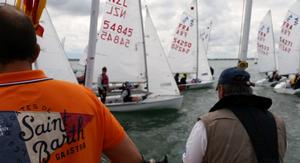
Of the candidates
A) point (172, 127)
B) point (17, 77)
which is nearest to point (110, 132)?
point (17, 77)

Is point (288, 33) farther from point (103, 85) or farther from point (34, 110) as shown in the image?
point (34, 110)

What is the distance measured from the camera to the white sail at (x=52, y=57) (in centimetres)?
712

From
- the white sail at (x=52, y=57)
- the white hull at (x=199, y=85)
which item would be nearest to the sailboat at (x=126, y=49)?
the white sail at (x=52, y=57)

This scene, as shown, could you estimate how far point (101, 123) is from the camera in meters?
1.40

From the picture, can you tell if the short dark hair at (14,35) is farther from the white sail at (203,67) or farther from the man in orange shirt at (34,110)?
the white sail at (203,67)

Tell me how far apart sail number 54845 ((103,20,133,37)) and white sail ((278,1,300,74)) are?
1233 cm

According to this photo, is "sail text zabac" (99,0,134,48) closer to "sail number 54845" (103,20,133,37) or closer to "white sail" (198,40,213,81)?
"sail number 54845" (103,20,133,37)

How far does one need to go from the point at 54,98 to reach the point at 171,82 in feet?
38.9

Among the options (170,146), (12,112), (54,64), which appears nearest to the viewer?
(12,112)

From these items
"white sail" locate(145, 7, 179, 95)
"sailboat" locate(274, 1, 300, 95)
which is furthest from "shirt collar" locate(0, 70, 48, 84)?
"sailboat" locate(274, 1, 300, 95)

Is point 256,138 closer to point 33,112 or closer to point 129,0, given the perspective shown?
point 33,112

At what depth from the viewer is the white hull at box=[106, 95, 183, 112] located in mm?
12030

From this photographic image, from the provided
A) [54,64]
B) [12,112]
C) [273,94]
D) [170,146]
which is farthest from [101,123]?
[273,94]

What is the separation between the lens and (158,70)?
43.7ft
